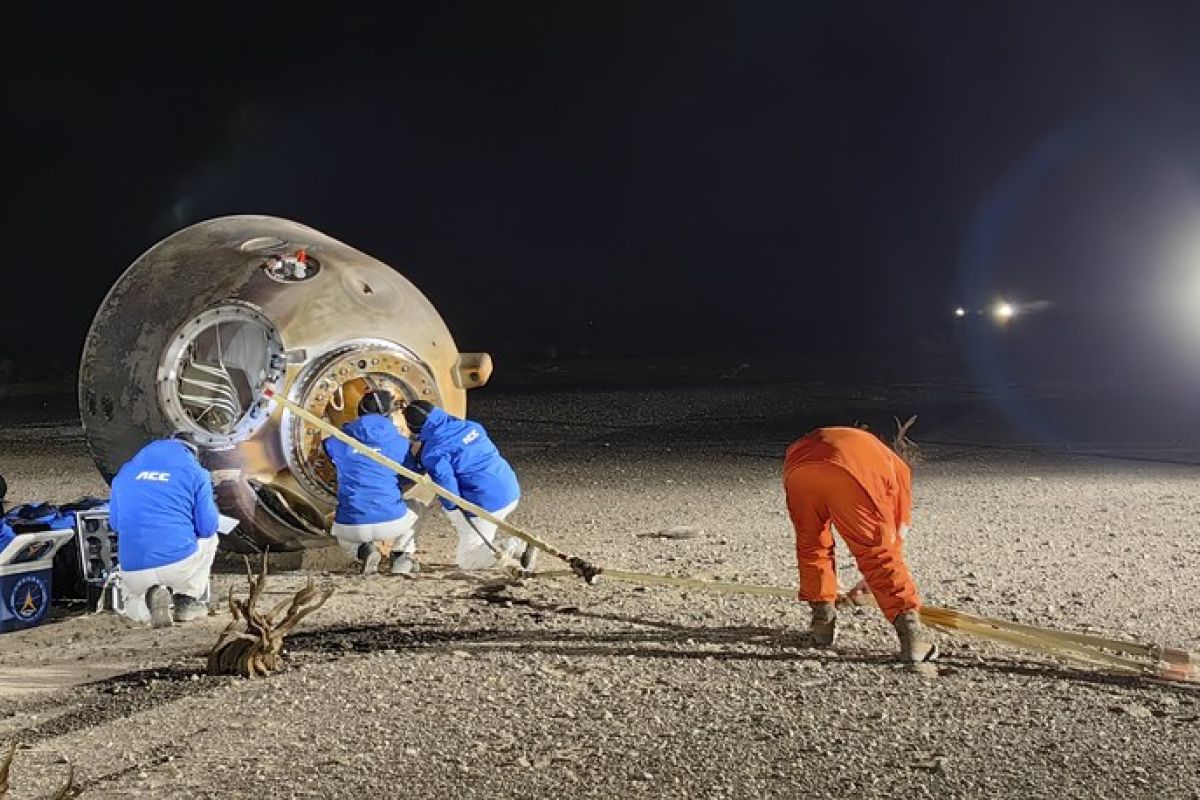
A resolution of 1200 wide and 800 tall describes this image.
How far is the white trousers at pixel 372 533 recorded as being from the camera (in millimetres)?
8398

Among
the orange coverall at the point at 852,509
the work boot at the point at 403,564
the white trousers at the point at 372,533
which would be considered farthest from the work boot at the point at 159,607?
the orange coverall at the point at 852,509

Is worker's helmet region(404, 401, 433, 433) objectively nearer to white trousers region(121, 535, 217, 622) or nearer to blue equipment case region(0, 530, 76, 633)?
white trousers region(121, 535, 217, 622)

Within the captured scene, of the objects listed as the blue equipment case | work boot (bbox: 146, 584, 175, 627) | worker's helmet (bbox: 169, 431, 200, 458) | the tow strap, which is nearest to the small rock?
the tow strap

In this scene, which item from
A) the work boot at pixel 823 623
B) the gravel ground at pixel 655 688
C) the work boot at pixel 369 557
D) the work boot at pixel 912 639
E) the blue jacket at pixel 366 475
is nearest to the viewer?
the gravel ground at pixel 655 688

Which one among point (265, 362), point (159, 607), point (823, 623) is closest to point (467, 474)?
point (265, 362)

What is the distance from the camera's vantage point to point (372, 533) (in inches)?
331

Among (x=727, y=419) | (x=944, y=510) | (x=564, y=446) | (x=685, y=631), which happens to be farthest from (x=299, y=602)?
(x=727, y=419)

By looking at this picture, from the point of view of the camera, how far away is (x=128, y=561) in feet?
24.2

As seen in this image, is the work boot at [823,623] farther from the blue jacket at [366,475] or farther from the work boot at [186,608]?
the work boot at [186,608]

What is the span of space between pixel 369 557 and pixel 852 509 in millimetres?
3438

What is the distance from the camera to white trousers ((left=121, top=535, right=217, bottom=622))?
736 cm

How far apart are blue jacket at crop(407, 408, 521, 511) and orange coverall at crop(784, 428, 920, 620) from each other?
270 centimetres

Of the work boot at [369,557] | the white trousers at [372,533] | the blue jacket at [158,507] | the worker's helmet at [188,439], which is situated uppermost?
the worker's helmet at [188,439]

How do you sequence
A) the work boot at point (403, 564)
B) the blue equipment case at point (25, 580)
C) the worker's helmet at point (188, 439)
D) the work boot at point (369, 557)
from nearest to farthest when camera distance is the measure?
1. the blue equipment case at point (25, 580)
2. the worker's helmet at point (188, 439)
3. the work boot at point (369, 557)
4. the work boot at point (403, 564)
